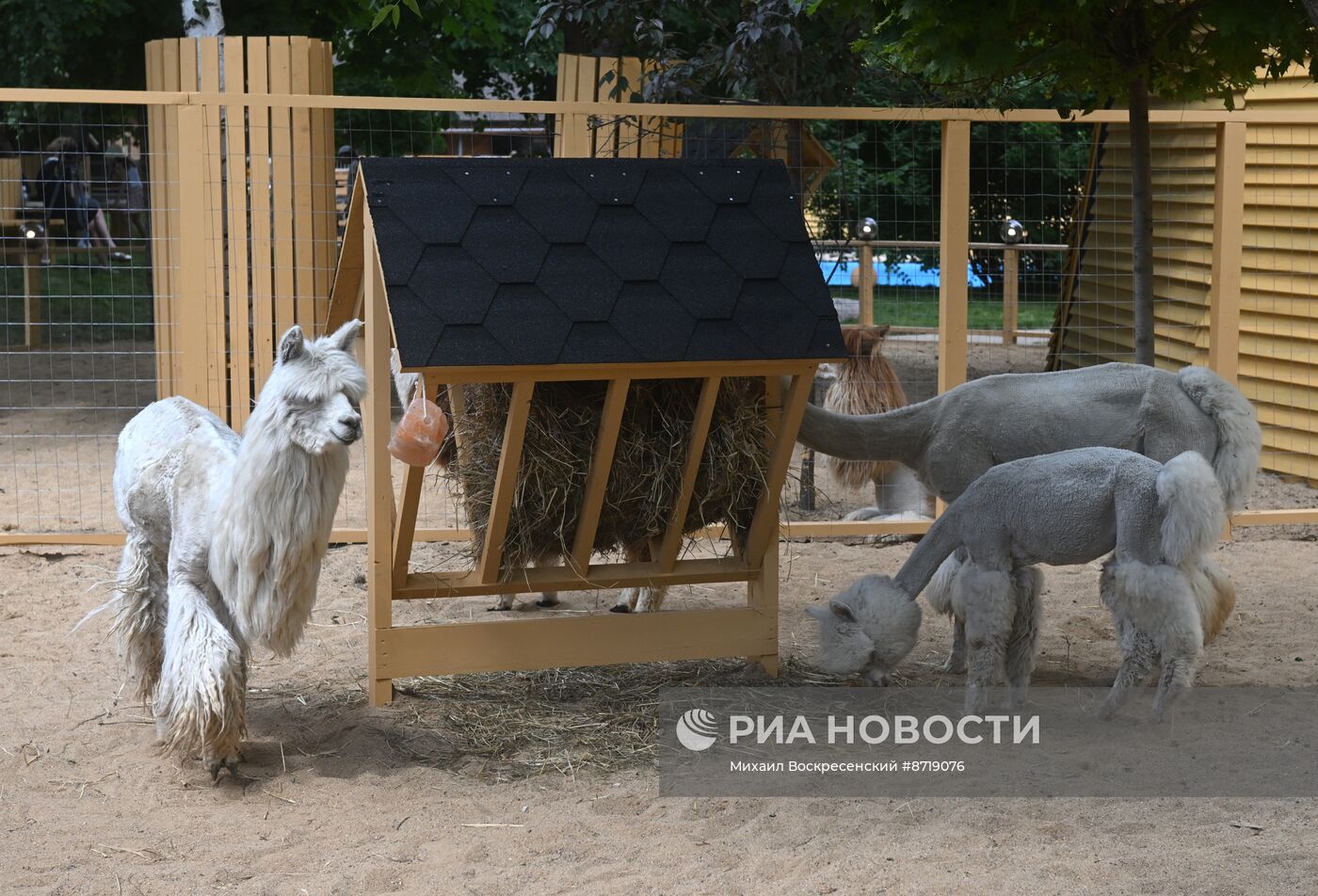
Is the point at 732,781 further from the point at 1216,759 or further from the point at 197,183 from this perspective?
the point at 197,183

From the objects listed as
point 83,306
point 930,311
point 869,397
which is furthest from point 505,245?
point 930,311

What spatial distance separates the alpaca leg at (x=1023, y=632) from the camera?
499 cm

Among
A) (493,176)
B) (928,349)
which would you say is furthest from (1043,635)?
(928,349)

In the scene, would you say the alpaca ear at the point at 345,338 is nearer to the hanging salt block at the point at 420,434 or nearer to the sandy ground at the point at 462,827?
the hanging salt block at the point at 420,434

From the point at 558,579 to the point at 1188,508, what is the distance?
7.48ft

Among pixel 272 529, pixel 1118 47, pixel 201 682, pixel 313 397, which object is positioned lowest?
pixel 201 682

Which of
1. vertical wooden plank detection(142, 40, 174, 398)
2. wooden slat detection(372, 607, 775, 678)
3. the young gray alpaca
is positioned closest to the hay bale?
wooden slat detection(372, 607, 775, 678)

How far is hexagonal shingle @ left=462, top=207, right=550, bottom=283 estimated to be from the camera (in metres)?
4.58

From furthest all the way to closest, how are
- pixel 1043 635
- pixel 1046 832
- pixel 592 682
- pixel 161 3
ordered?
1. pixel 161 3
2. pixel 1043 635
3. pixel 592 682
4. pixel 1046 832

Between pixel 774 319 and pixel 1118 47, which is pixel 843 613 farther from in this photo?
pixel 1118 47

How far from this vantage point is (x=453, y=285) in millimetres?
4484

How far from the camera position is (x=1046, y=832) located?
3998mm

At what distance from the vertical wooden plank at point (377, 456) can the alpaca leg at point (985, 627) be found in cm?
216

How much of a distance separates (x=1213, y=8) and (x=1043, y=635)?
2.89 meters
